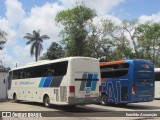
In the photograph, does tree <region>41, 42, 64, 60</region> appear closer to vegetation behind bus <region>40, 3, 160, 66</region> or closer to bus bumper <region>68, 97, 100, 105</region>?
vegetation behind bus <region>40, 3, 160, 66</region>

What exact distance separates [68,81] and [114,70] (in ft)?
15.9

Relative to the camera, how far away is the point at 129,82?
886 inches

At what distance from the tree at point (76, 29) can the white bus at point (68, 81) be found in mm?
29783

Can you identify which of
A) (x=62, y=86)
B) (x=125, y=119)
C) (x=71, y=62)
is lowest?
(x=125, y=119)

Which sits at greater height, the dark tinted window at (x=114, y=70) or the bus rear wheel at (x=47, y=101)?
the dark tinted window at (x=114, y=70)

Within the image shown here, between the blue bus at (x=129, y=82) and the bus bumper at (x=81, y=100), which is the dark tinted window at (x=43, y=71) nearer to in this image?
the bus bumper at (x=81, y=100)

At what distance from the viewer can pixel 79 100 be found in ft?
66.5

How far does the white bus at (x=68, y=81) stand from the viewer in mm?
20156

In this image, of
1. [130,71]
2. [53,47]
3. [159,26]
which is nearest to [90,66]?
[130,71]

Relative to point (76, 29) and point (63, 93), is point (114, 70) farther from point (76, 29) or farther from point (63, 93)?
point (76, 29)

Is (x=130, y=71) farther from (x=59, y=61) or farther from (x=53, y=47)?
(x=53, y=47)

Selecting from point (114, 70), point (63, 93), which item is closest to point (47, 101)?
point (63, 93)

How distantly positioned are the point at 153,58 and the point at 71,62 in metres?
38.5

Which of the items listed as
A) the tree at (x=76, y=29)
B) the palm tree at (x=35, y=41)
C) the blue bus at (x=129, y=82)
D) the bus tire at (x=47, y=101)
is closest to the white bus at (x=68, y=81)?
the bus tire at (x=47, y=101)
